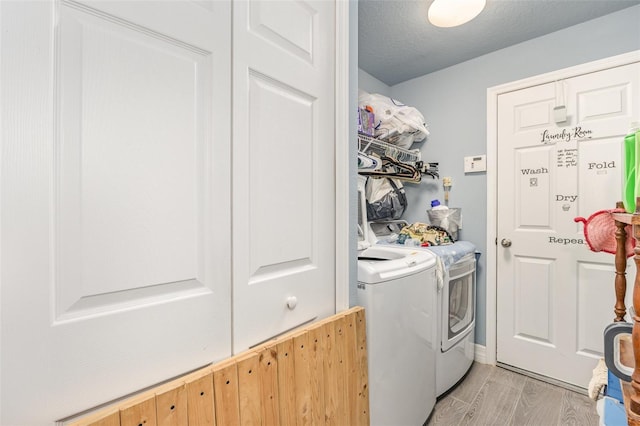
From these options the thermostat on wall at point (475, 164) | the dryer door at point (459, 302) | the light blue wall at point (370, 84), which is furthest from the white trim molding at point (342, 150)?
the thermostat on wall at point (475, 164)

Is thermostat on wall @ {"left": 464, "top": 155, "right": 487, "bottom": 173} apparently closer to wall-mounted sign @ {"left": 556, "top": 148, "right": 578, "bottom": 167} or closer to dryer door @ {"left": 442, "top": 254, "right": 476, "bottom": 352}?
wall-mounted sign @ {"left": 556, "top": 148, "right": 578, "bottom": 167}

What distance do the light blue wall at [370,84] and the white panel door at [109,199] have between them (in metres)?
1.85

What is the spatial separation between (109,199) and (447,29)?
2.26 m

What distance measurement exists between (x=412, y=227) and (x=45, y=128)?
205 centimetres

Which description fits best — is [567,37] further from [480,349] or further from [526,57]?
[480,349]

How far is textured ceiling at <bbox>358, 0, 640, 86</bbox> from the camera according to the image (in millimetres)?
1733

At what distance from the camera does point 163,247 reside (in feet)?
2.23

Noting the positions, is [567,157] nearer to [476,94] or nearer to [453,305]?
[476,94]

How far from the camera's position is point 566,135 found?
1959 mm

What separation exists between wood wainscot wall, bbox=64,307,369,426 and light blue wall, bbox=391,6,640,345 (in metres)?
1.67

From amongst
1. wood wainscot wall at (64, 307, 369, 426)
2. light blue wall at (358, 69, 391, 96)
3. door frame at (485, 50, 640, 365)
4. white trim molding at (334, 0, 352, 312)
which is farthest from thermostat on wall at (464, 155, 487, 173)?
wood wainscot wall at (64, 307, 369, 426)

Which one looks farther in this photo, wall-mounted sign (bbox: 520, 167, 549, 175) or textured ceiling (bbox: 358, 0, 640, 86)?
wall-mounted sign (bbox: 520, 167, 549, 175)

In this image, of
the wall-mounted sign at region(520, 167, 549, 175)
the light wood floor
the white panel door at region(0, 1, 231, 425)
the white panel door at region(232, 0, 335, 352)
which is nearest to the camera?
the white panel door at region(0, 1, 231, 425)

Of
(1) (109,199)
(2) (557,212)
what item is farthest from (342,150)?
(2) (557,212)
